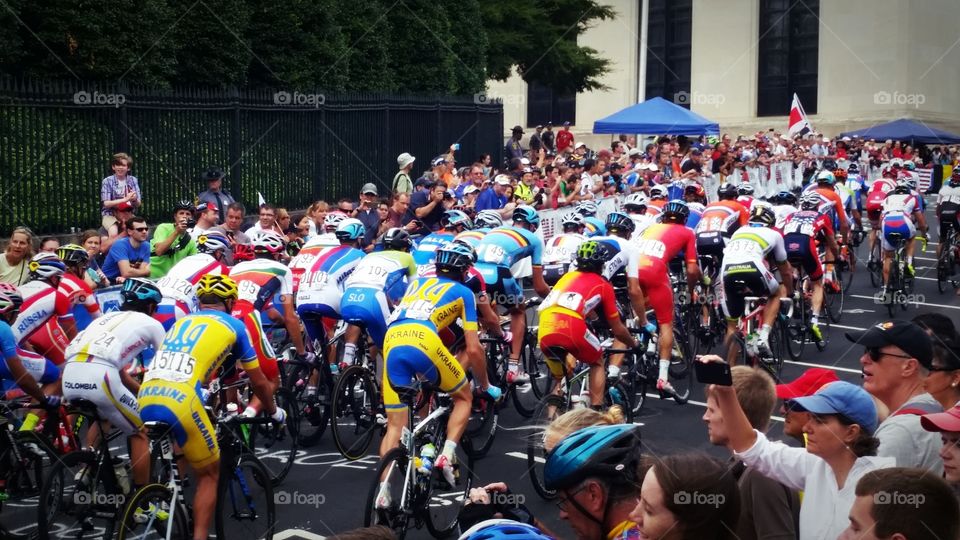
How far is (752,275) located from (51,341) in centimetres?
700

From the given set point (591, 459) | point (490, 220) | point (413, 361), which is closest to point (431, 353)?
point (413, 361)

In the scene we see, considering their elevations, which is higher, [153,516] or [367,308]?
[367,308]

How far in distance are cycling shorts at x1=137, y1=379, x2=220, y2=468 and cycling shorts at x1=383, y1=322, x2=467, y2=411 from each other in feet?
4.92

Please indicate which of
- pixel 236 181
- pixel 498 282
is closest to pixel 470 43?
pixel 236 181

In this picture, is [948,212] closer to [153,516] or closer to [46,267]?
[46,267]

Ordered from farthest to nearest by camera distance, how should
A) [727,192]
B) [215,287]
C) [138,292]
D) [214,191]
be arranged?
[214,191] → [727,192] → [138,292] → [215,287]

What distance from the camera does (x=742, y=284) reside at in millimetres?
12742

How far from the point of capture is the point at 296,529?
332 inches

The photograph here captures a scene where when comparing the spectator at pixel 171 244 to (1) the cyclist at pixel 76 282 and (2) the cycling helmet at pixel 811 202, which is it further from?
(2) the cycling helmet at pixel 811 202

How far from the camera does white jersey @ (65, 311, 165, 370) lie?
7891mm

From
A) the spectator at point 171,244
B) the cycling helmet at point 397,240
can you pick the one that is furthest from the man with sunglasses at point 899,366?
the spectator at point 171,244

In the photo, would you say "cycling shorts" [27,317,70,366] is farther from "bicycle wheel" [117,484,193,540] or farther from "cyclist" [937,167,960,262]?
"cyclist" [937,167,960,262]

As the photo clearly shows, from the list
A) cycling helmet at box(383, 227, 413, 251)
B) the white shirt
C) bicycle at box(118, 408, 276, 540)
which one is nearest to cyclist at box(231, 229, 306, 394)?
cycling helmet at box(383, 227, 413, 251)

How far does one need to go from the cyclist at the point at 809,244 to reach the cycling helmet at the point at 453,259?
6.80 meters
